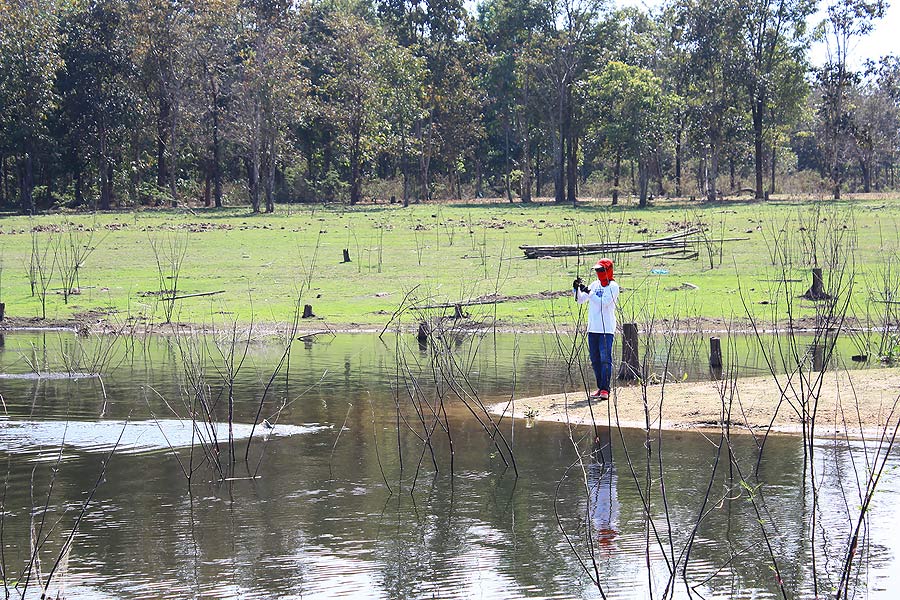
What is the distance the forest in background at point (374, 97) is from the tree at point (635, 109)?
4.3 inches

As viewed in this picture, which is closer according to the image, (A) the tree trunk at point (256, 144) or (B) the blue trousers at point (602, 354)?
(B) the blue trousers at point (602, 354)

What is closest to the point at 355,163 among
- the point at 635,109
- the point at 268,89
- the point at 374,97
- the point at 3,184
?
the point at 374,97

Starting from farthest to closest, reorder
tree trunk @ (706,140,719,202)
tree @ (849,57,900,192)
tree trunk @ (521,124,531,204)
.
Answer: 1. tree @ (849,57,900,192)
2. tree trunk @ (521,124,531,204)
3. tree trunk @ (706,140,719,202)

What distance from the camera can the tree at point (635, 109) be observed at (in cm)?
5891

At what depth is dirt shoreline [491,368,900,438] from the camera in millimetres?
14711

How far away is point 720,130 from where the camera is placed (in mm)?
64062

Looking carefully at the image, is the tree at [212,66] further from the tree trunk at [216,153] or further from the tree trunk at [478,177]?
the tree trunk at [478,177]

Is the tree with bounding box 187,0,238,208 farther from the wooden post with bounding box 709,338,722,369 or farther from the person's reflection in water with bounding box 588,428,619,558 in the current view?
the person's reflection in water with bounding box 588,428,619,558

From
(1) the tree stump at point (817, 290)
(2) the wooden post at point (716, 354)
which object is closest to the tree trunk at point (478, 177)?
(1) the tree stump at point (817, 290)

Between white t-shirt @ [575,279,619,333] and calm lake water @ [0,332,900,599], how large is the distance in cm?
140

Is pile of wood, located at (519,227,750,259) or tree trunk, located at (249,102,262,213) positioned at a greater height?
tree trunk, located at (249,102,262,213)

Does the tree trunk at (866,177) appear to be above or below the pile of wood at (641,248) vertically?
above

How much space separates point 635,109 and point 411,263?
27210 millimetres

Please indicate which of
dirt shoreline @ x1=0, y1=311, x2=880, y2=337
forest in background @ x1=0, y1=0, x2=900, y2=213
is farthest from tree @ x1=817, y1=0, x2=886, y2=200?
dirt shoreline @ x1=0, y1=311, x2=880, y2=337
